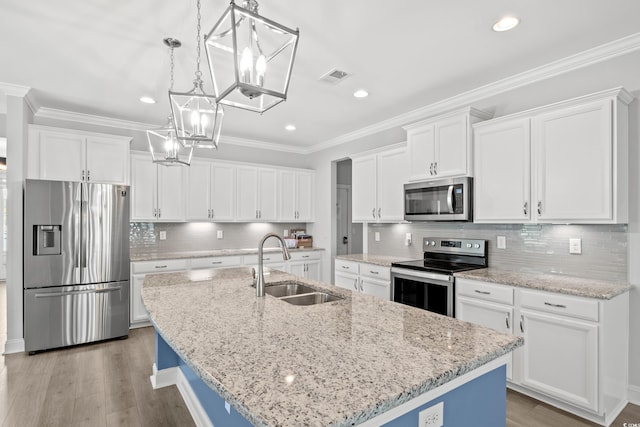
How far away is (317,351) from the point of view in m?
1.23

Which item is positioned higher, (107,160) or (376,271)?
(107,160)

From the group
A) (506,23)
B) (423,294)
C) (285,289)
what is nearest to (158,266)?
(285,289)

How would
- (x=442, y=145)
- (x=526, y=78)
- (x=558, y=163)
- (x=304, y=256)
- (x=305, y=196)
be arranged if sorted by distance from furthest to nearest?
(x=305, y=196), (x=304, y=256), (x=442, y=145), (x=526, y=78), (x=558, y=163)

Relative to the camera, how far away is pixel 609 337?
231 cm

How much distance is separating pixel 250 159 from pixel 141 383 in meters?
3.68

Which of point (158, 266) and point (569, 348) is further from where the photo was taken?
point (158, 266)

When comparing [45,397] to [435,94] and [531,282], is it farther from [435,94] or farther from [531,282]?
[435,94]

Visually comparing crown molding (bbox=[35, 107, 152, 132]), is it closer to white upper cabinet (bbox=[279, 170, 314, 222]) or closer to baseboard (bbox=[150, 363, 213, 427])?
white upper cabinet (bbox=[279, 170, 314, 222])

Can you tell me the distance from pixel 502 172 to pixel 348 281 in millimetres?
2204

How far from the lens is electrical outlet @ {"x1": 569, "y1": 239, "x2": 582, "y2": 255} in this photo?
2.77 metres

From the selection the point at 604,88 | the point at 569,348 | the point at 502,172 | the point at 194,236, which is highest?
the point at 604,88

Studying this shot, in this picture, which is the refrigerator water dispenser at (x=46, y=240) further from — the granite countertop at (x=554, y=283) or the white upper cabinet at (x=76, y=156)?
the granite countertop at (x=554, y=283)

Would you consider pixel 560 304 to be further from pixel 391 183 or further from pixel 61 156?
pixel 61 156

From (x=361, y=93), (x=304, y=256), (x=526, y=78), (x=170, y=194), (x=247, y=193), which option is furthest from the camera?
(x=304, y=256)
